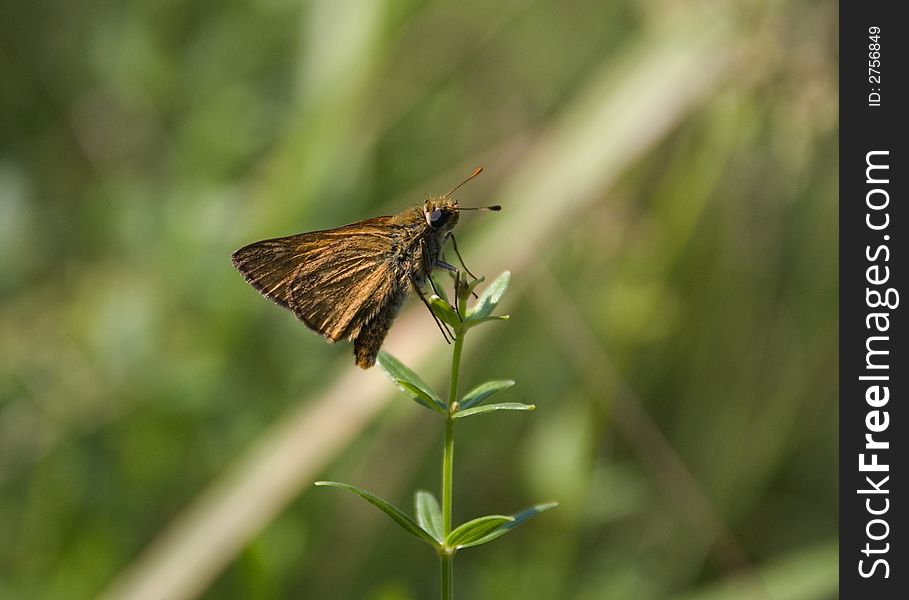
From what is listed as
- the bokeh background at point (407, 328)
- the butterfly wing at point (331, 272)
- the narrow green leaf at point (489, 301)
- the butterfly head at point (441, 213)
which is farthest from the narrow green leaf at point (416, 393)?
the bokeh background at point (407, 328)

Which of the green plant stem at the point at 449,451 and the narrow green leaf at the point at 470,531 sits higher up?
the green plant stem at the point at 449,451

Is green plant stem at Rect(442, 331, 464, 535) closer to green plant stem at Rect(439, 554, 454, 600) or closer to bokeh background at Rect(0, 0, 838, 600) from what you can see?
green plant stem at Rect(439, 554, 454, 600)

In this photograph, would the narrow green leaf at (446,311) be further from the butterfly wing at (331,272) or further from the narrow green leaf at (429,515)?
the butterfly wing at (331,272)

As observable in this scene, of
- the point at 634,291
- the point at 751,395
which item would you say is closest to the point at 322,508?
the point at 634,291

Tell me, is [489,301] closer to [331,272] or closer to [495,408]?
[495,408]

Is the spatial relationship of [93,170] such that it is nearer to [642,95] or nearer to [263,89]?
[263,89]

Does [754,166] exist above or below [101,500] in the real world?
above
